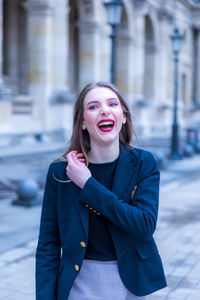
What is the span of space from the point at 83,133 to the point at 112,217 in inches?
19.5

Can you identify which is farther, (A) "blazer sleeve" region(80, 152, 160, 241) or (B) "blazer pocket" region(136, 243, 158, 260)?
(B) "blazer pocket" region(136, 243, 158, 260)

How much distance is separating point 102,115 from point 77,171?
271 millimetres

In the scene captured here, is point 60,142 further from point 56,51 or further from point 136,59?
point 136,59

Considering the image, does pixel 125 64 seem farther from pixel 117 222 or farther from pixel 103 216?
pixel 117 222

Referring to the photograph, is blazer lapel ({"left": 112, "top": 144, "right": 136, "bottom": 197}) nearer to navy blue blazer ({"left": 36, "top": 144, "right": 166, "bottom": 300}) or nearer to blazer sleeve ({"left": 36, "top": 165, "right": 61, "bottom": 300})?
navy blue blazer ({"left": 36, "top": 144, "right": 166, "bottom": 300})

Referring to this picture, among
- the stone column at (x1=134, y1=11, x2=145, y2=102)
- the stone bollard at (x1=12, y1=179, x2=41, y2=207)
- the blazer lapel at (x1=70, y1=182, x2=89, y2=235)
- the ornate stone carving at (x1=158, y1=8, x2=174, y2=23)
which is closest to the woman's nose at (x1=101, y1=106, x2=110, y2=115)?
the blazer lapel at (x1=70, y1=182, x2=89, y2=235)

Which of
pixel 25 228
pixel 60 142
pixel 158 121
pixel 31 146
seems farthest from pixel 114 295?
pixel 158 121

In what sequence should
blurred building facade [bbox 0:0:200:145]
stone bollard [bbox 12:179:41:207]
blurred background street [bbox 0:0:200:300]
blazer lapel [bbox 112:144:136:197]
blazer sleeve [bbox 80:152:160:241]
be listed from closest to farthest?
1. blazer sleeve [bbox 80:152:160:241]
2. blazer lapel [bbox 112:144:136:197]
3. blurred background street [bbox 0:0:200:300]
4. stone bollard [bbox 12:179:41:207]
5. blurred building facade [bbox 0:0:200:145]

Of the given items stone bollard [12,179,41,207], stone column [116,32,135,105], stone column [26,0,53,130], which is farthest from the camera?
stone column [116,32,135,105]

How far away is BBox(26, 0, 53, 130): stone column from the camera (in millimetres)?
21134

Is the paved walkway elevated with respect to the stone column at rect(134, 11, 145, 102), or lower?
lower

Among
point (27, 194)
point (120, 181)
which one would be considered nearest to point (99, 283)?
point (120, 181)

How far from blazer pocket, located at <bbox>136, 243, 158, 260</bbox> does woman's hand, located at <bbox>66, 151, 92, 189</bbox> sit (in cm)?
38

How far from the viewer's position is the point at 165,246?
6.32 meters
